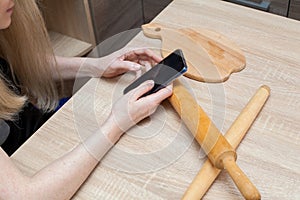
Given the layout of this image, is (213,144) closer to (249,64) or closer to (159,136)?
(159,136)

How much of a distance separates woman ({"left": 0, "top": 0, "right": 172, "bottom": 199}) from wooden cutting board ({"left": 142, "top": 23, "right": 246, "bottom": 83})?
0.23 ft

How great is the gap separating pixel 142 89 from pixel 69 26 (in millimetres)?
852

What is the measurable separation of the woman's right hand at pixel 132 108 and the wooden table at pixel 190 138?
0.05 ft

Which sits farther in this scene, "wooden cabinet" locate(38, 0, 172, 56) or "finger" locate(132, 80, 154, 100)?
"wooden cabinet" locate(38, 0, 172, 56)

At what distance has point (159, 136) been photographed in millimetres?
707

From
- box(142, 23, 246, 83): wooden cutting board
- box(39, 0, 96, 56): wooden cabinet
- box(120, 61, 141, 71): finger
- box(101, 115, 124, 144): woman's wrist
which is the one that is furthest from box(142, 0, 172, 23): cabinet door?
box(101, 115, 124, 144): woman's wrist

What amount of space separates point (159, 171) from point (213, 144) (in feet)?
0.30

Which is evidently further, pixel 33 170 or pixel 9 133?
pixel 9 133

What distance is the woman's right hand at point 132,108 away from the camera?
0.71m

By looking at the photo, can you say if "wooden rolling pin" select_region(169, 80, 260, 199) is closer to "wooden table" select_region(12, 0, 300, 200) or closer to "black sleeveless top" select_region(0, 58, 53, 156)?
"wooden table" select_region(12, 0, 300, 200)

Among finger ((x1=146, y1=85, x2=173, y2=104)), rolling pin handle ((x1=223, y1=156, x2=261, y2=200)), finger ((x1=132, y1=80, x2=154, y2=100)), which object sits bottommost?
rolling pin handle ((x1=223, y1=156, x2=261, y2=200))

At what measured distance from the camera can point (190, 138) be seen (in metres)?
0.70

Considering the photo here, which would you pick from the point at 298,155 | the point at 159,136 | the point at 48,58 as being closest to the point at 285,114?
the point at 298,155

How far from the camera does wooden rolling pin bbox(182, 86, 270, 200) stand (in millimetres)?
614
